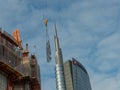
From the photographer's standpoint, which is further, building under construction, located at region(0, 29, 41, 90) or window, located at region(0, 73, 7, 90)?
building under construction, located at region(0, 29, 41, 90)

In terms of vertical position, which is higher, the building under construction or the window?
the building under construction

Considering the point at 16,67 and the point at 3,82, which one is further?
the point at 16,67

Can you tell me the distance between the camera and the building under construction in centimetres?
7119

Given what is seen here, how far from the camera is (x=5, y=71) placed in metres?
71.5

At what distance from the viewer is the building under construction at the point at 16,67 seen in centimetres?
7119

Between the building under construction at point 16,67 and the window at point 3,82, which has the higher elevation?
the building under construction at point 16,67

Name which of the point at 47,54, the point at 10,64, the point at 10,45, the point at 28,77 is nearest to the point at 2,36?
the point at 10,45

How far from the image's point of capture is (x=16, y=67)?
7494 centimetres

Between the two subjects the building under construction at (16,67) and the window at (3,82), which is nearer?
the window at (3,82)

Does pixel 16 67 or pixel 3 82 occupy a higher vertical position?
pixel 16 67

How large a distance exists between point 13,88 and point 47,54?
232 ft

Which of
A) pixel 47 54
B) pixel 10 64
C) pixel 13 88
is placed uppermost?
pixel 47 54

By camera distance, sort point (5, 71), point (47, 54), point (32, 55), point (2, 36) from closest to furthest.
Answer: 1. point (5, 71)
2. point (2, 36)
3. point (32, 55)
4. point (47, 54)

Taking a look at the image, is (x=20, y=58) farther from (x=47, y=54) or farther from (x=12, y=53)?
(x=47, y=54)
